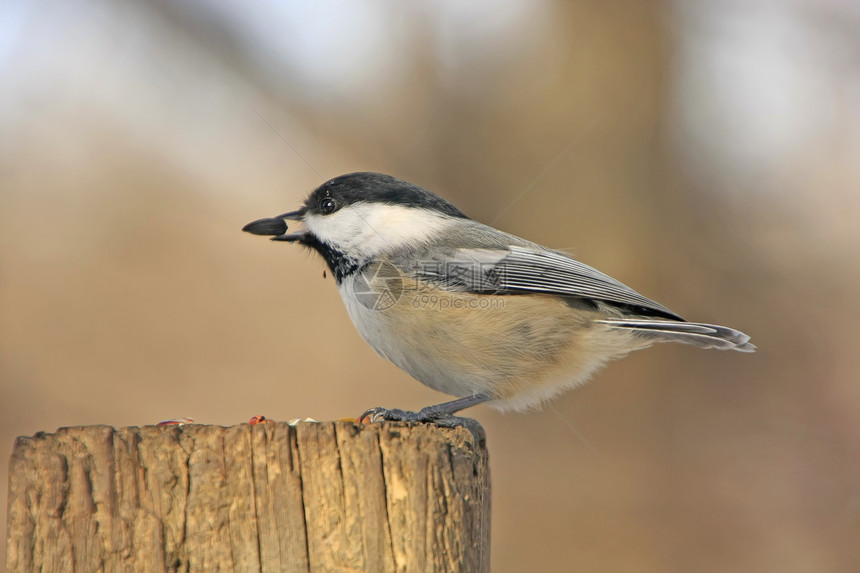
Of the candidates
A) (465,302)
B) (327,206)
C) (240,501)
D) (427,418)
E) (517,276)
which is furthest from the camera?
(327,206)

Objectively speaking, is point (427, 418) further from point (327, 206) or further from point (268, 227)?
point (268, 227)

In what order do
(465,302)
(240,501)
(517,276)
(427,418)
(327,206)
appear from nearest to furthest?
(240,501), (427,418), (465,302), (517,276), (327,206)

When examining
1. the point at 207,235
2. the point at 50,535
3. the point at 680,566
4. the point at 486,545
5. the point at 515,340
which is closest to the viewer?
the point at 50,535

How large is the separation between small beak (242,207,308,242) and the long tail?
1272 millimetres

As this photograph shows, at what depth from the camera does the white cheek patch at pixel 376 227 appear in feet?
8.61

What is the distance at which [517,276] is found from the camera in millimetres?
2605

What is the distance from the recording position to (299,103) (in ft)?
17.2

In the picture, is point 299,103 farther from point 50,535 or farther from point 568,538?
point 50,535

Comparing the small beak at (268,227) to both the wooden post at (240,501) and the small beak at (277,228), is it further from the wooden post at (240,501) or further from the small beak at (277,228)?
the wooden post at (240,501)

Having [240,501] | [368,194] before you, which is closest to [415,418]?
[240,501]

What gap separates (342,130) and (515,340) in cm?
333

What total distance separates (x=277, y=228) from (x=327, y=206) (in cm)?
24

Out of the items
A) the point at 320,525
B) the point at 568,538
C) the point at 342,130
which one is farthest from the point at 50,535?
the point at 342,130

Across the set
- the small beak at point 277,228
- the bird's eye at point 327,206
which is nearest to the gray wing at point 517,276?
the bird's eye at point 327,206
